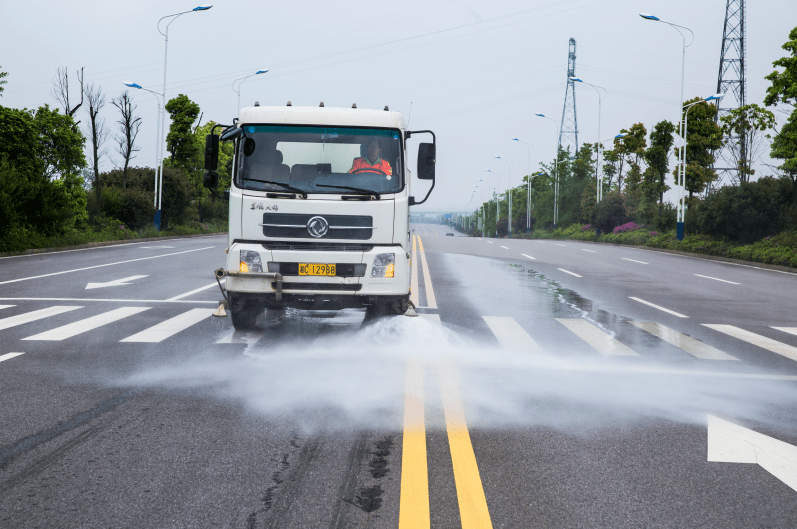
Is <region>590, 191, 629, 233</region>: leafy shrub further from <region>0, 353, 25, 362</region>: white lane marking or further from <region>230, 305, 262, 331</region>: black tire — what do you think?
<region>0, 353, 25, 362</region>: white lane marking

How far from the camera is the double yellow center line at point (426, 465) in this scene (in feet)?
11.5

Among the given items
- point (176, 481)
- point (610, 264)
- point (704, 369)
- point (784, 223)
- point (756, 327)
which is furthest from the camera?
point (784, 223)

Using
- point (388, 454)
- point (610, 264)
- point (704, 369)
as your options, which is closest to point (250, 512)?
point (388, 454)

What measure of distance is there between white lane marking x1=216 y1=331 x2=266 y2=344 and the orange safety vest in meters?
2.35

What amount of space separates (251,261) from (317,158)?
1.39 metres

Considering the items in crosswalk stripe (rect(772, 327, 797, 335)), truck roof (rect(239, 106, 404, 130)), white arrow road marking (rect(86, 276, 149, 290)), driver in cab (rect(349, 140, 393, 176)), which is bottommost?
crosswalk stripe (rect(772, 327, 797, 335))

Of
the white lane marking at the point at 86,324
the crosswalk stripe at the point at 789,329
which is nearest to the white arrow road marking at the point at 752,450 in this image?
the crosswalk stripe at the point at 789,329

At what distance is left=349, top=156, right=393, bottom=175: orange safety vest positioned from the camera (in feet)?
26.7

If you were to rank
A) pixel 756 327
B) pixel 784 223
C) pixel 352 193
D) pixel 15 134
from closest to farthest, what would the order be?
pixel 352 193 → pixel 756 327 → pixel 15 134 → pixel 784 223

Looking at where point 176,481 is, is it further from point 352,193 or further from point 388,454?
point 352,193

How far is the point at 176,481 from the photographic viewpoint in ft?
12.8

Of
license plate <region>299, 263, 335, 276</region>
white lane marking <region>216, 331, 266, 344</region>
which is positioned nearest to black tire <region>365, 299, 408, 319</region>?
license plate <region>299, 263, 335, 276</region>

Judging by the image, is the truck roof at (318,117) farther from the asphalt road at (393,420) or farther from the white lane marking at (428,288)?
the white lane marking at (428,288)

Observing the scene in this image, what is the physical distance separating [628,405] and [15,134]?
25.8 metres
